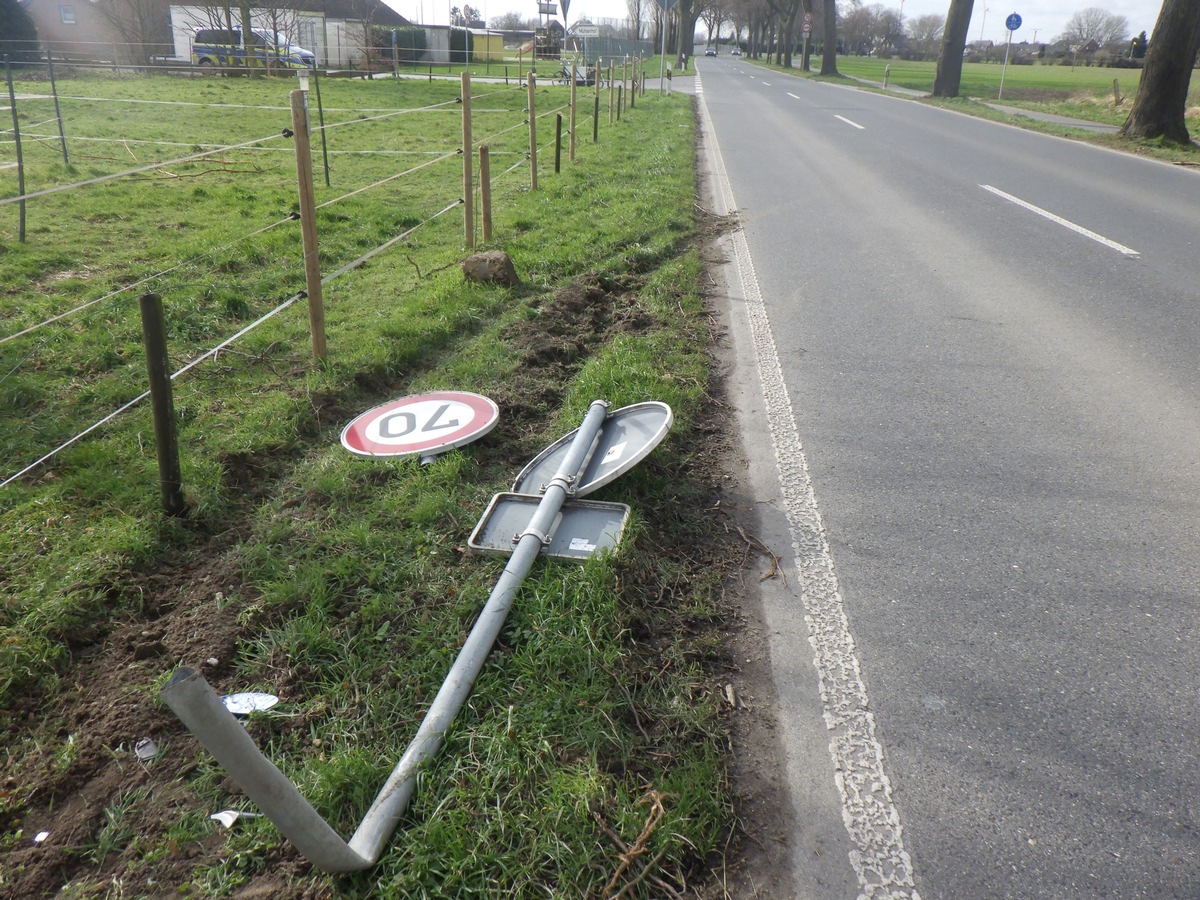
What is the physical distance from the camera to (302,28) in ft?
132

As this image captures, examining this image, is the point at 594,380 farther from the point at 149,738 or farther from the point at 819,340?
the point at 149,738

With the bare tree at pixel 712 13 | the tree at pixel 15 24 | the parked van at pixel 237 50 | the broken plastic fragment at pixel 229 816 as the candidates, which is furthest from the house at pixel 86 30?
the bare tree at pixel 712 13

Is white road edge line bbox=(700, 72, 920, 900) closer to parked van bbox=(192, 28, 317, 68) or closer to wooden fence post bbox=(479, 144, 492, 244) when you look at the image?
wooden fence post bbox=(479, 144, 492, 244)

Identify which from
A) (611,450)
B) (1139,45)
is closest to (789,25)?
(1139,45)

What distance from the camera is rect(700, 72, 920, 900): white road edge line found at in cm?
212

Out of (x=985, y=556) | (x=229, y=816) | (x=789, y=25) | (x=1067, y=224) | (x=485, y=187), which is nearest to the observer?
(x=229, y=816)

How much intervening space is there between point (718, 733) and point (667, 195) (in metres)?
9.14

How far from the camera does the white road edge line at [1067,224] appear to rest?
805 centimetres

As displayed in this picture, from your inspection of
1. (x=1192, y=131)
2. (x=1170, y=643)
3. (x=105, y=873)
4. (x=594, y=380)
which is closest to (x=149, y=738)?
(x=105, y=873)

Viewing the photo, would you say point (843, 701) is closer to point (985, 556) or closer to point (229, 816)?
point (985, 556)

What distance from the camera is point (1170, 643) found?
2.85 m

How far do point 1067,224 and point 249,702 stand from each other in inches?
376

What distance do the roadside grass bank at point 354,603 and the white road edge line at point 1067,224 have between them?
14.7 feet

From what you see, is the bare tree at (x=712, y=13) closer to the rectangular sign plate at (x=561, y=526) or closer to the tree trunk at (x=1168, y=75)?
the tree trunk at (x=1168, y=75)
